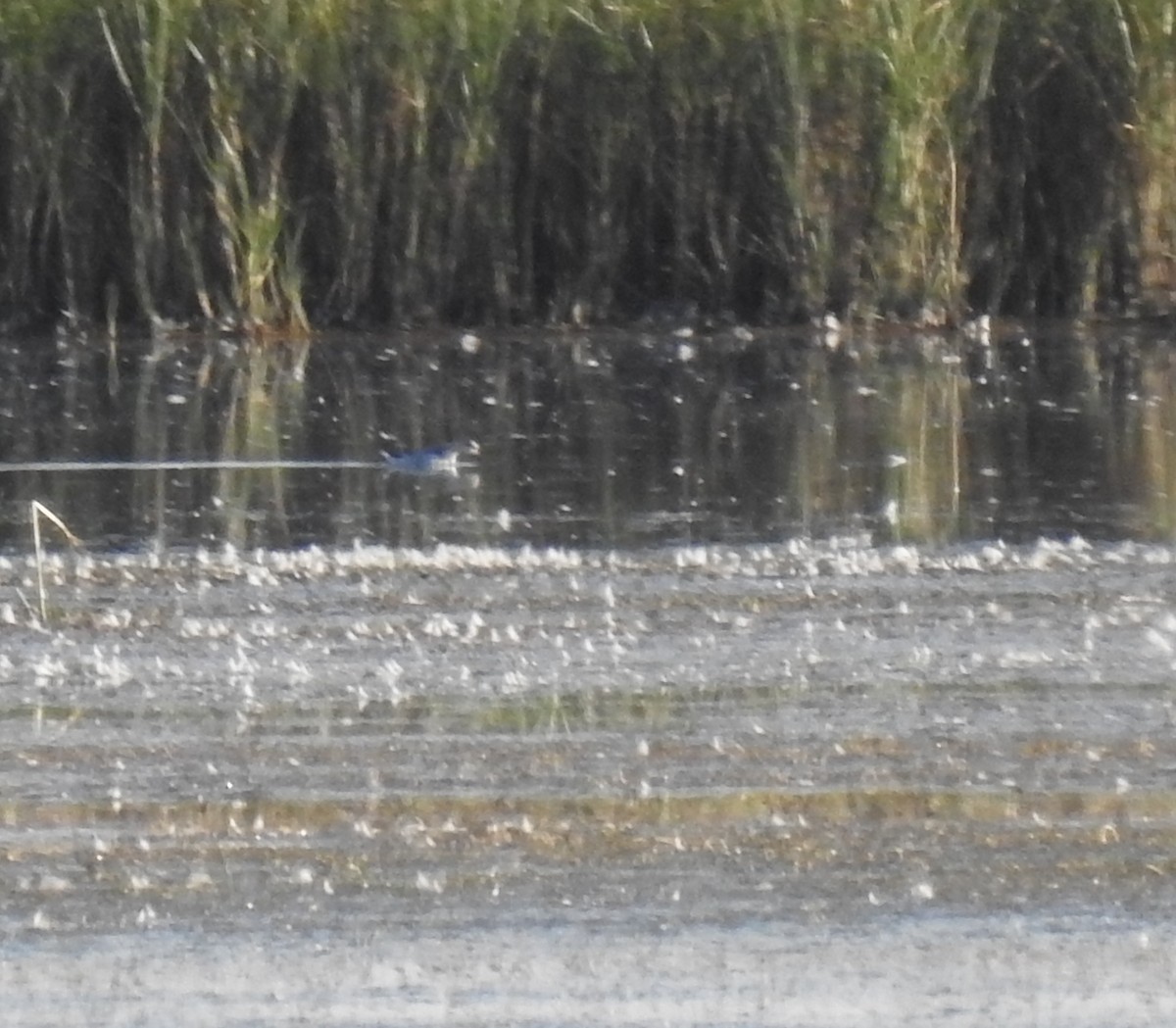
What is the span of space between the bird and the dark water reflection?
79mm

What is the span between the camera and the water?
4273mm

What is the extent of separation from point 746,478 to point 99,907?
15.2ft

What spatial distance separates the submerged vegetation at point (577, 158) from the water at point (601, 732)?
3.50 metres

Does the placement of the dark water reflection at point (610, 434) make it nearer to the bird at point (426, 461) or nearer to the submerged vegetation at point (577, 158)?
the bird at point (426, 461)

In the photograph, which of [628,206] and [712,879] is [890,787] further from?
[628,206]

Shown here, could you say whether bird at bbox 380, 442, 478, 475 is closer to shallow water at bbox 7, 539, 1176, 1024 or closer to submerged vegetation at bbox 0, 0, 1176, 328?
shallow water at bbox 7, 539, 1176, 1024

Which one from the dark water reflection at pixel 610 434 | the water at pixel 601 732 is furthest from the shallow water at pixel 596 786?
the dark water reflection at pixel 610 434

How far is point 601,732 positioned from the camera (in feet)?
18.6

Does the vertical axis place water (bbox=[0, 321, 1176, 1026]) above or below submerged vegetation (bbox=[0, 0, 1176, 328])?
below

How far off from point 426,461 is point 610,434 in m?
1.03

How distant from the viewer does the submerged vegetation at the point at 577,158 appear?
44.1 feet

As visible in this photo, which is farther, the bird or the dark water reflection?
the bird

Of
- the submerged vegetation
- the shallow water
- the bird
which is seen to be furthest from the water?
the submerged vegetation

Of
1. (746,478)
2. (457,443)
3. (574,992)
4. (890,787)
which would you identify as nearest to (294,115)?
(457,443)
